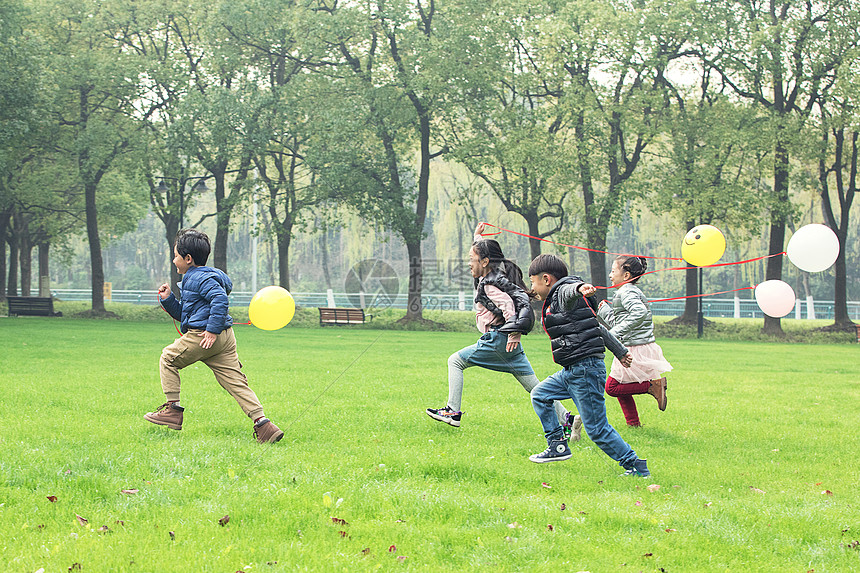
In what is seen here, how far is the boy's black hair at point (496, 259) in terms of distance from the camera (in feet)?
24.6

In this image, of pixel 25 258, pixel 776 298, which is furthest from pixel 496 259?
pixel 25 258

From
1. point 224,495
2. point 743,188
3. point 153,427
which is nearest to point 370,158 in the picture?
point 743,188

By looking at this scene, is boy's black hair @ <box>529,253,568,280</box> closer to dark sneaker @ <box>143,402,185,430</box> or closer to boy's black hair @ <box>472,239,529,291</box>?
boy's black hair @ <box>472,239,529,291</box>

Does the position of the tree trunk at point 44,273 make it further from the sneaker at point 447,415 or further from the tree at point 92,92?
the sneaker at point 447,415

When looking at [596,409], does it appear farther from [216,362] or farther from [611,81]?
[611,81]

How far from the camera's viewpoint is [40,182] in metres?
35.2

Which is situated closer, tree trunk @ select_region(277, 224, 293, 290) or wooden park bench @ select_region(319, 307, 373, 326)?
wooden park bench @ select_region(319, 307, 373, 326)

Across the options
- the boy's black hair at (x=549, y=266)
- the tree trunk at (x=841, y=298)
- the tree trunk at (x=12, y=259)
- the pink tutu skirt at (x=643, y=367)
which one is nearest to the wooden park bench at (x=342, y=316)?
the tree trunk at (x=12, y=259)

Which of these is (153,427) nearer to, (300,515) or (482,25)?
(300,515)

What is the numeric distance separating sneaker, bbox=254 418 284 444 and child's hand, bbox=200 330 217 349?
87cm

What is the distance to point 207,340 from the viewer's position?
6.52 meters

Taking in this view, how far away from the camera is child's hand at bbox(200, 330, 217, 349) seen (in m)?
6.50

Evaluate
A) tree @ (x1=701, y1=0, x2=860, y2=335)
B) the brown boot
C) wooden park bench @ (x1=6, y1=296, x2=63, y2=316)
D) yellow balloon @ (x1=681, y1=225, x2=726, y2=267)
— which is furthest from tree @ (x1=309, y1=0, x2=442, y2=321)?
the brown boot

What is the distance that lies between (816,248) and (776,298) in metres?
0.90
